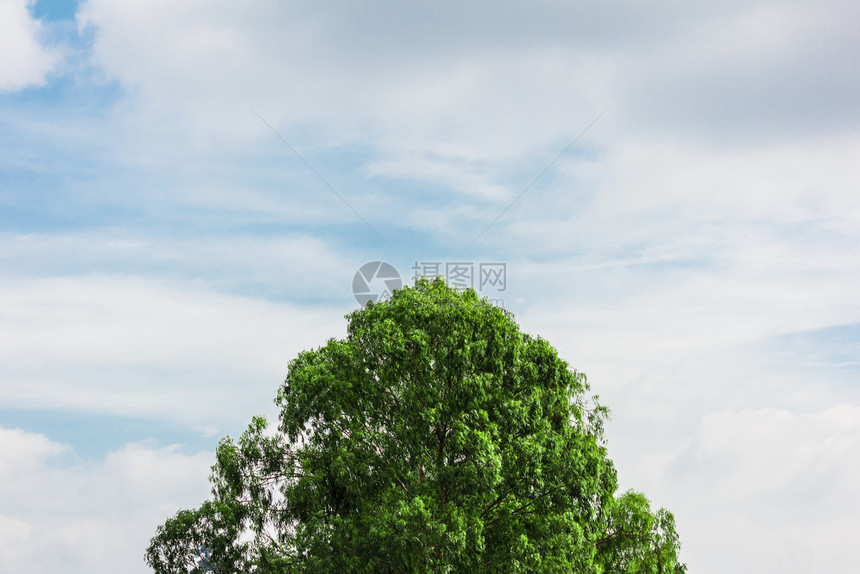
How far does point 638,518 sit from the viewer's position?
86.7ft

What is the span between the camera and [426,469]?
2250cm

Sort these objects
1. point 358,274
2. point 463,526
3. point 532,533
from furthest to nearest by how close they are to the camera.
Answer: point 358,274 → point 532,533 → point 463,526

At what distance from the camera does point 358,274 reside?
28.4 metres

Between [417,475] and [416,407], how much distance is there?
2081 mm

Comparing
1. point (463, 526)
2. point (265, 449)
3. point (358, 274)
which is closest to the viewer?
point (463, 526)

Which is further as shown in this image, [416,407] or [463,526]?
[416,407]

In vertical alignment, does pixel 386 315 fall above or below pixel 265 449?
above

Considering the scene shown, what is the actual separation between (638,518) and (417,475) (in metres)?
8.24

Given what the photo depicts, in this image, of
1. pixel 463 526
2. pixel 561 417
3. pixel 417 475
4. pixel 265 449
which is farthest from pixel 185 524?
pixel 561 417

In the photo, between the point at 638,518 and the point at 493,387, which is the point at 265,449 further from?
the point at 638,518

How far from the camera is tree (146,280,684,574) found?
2134 centimetres

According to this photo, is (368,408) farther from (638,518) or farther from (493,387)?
(638,518)

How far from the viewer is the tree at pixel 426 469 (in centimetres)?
2134

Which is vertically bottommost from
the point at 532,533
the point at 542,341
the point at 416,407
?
the point at 532,533
